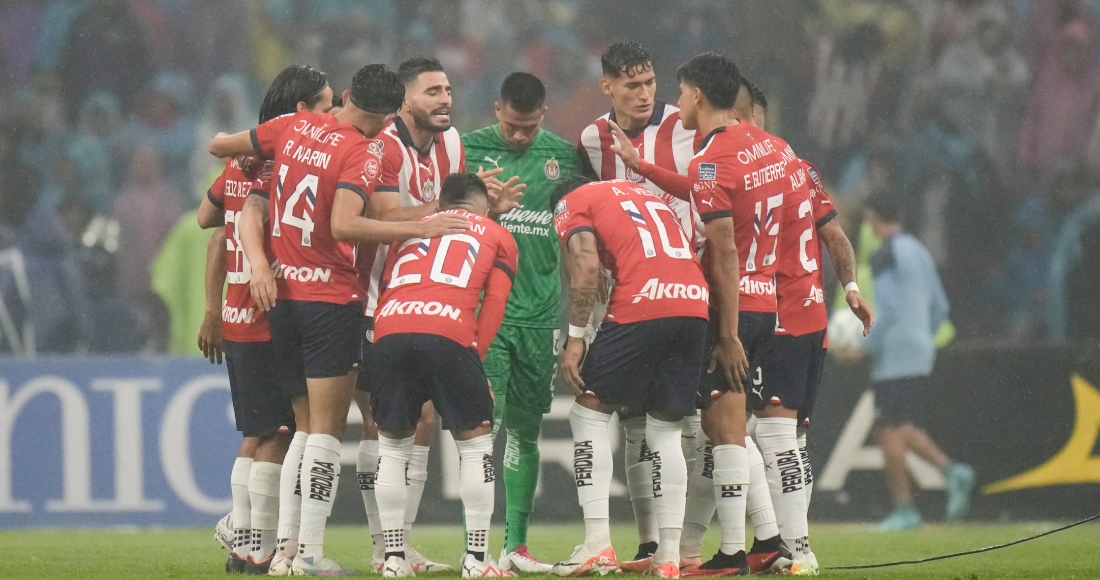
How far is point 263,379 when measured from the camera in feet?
19.7

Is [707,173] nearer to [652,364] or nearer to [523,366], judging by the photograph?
[652,364]

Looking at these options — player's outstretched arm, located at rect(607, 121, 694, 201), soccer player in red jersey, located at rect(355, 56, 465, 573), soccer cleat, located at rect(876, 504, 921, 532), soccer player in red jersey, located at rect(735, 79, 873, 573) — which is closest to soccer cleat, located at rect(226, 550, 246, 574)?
soccer player in red jersey, located at rect(355, 56, 465, 573)

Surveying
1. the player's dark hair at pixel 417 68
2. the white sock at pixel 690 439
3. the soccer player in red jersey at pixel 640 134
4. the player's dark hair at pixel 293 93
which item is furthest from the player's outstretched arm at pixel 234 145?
the white sock at pixel 690 439

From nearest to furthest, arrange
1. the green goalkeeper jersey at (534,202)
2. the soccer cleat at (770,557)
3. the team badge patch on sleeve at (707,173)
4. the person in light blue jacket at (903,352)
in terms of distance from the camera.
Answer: the team badge patch on sleeve at (707,173)
the soccer cleat at (770,557)
the green goalkeeper jersey at (534,202)
the person in light blue jacket at (903,352)

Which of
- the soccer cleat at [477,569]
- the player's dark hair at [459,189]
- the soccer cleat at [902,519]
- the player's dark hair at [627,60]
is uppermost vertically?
the player's dark hair at [627,60]

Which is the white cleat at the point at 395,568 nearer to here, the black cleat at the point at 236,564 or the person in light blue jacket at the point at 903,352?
the black cleat at the point at 236,564

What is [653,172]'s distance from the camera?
19.7 ft

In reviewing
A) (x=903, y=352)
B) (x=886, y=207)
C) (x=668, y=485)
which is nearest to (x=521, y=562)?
(x=668, y=485)

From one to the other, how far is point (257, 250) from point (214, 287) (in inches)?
33.0

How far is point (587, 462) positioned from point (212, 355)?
7.10 ft

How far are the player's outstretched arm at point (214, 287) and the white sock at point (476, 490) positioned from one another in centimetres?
169

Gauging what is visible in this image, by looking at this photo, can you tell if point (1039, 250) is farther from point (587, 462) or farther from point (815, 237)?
point (587, 462)

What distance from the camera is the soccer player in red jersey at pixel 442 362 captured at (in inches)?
208

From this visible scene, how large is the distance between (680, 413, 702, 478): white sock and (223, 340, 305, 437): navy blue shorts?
1898mm
